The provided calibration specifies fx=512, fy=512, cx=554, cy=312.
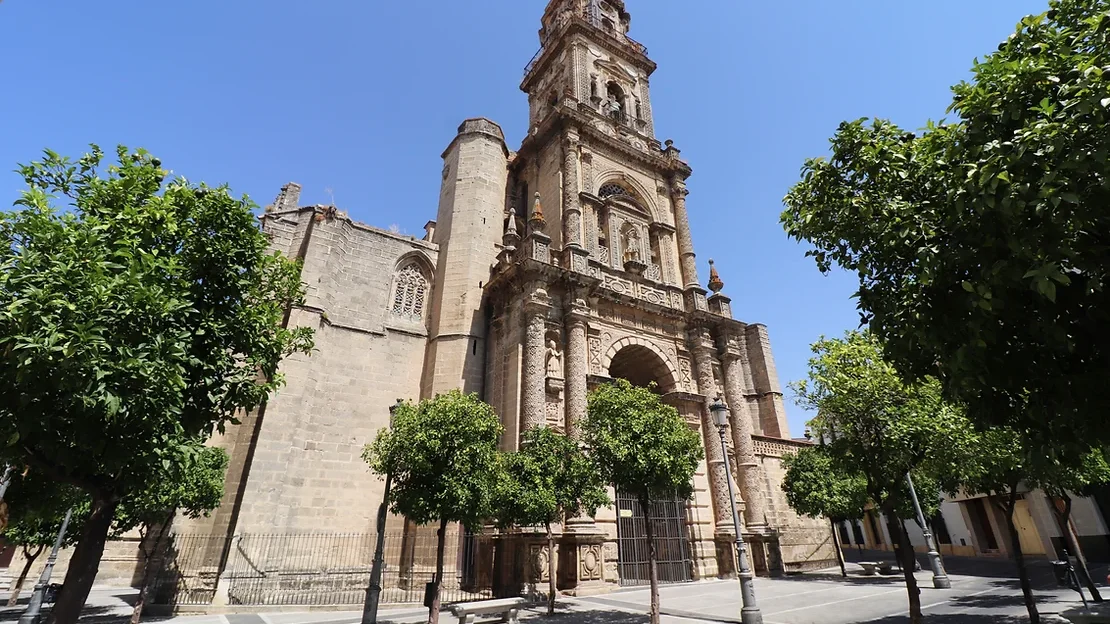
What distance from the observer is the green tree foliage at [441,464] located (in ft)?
32.4

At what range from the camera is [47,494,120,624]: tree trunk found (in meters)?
6.18

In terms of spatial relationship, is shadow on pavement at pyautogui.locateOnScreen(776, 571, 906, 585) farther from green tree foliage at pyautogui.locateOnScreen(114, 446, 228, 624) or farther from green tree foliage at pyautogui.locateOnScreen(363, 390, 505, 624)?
green tree foliage at pyautogui.locateOnScreen(114, 446, 228, 624)

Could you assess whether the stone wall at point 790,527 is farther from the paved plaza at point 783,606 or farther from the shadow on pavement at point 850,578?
the paved plaza at point 783,606

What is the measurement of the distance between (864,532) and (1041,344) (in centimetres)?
4101

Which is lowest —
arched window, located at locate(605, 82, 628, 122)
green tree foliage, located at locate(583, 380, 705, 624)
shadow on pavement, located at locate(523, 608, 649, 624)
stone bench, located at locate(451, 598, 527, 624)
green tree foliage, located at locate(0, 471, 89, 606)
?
shadow on pavement, located at locate(523, 608, 649, 624)

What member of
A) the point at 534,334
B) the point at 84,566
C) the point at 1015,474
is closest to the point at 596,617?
the point at 534,334

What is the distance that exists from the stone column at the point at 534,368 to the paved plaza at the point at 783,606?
4.96m

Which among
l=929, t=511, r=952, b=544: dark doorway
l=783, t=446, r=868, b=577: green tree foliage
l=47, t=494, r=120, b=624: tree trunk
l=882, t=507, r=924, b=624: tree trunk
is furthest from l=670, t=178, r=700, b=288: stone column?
l=929, t=511, r=952, b=544: dark doorway

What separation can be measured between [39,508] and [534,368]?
11.4 meters

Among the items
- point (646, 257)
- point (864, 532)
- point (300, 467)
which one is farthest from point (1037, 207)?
point (864, 532)

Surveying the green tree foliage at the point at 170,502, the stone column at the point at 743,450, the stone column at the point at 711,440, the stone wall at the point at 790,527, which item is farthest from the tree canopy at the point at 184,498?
the stone wall at the point at 790,527

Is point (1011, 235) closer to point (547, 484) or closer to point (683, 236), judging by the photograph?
point (547, 484)

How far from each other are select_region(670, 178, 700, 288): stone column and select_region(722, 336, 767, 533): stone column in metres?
3.21

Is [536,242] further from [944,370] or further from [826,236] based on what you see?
[944,370]
